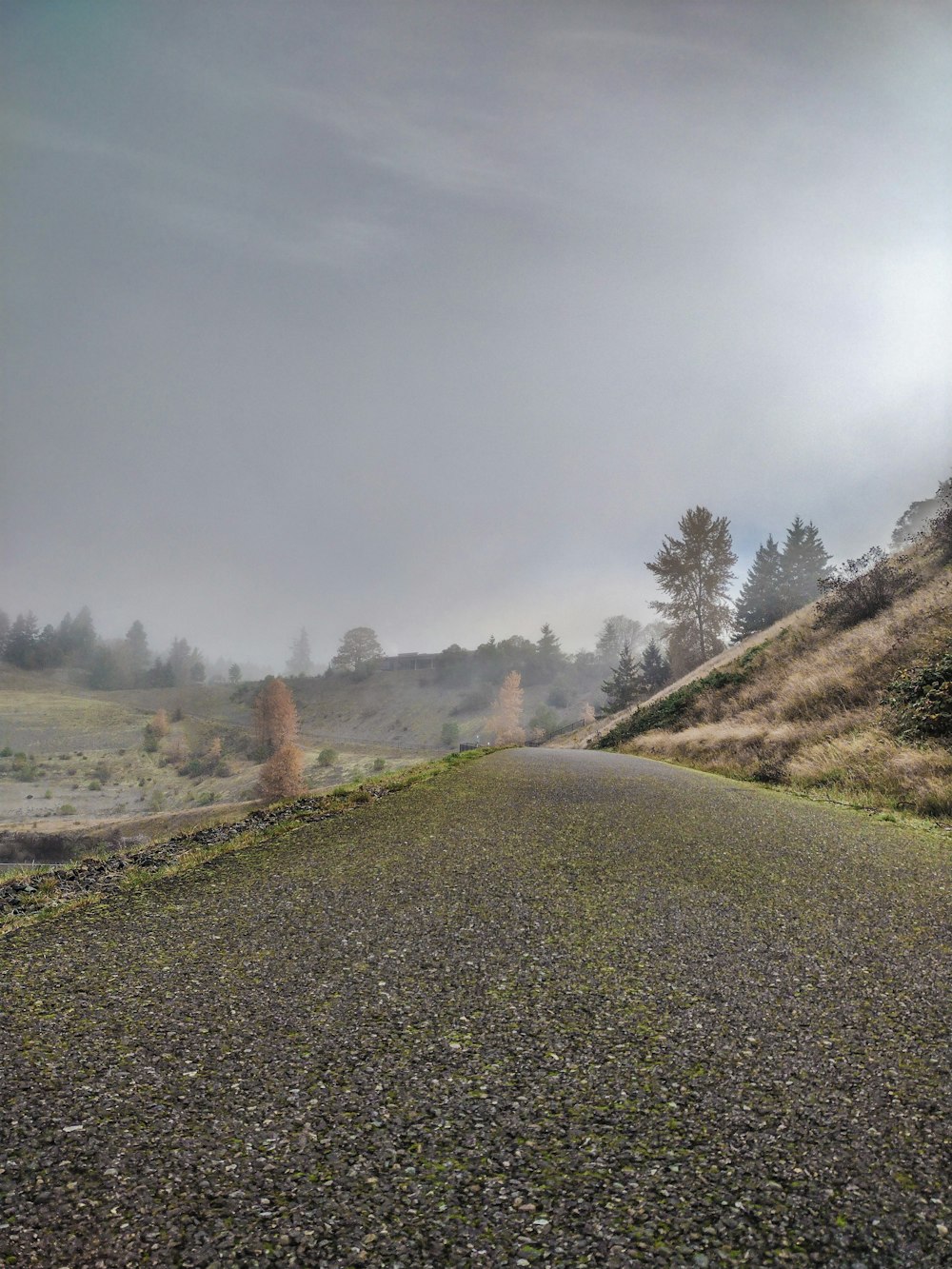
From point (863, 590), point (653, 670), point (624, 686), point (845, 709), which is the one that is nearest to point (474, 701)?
point (653, 670)

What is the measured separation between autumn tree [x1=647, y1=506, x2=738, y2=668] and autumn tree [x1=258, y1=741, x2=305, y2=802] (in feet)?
126

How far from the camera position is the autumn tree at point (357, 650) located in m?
128

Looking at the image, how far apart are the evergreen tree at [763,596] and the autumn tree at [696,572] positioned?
4566 mm

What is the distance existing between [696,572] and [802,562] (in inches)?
735

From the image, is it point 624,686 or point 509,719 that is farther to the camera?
point 509,719

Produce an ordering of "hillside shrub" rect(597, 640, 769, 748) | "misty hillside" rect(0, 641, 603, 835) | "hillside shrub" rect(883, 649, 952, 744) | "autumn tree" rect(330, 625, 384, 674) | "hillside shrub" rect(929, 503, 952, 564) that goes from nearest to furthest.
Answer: "hillside shrub" rect(883, 649, 952, 744) → "hillside shrub" rect(929, 503, 952, 564) → "hillside shrub" rect(597, 640, 769, 748) → "misty hillside" rect(0, 641, 603, 835) → "autumn tree" rect(330, 625, 384, 674)

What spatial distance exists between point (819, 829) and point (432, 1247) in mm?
7796

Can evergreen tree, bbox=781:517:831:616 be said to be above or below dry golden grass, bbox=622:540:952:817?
above

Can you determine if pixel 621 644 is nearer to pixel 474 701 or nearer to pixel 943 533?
pixel 474 701

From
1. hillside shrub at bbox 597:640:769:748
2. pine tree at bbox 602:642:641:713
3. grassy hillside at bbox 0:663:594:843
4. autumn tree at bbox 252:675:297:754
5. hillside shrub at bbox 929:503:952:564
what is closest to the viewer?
hillside shrub at bbox 929:503:952:564

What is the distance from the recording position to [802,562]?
5988 centimetres

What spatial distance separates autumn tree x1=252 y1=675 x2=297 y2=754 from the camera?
80137mm

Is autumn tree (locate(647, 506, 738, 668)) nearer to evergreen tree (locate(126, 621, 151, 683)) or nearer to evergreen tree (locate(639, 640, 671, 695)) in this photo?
evergreen tree (locate(639, 640, 671, 695))

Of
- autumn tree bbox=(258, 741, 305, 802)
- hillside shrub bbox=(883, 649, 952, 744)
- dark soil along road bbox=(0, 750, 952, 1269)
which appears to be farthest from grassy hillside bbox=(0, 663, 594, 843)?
dark soil along road bbox=(0, 750, 952, 1269)
